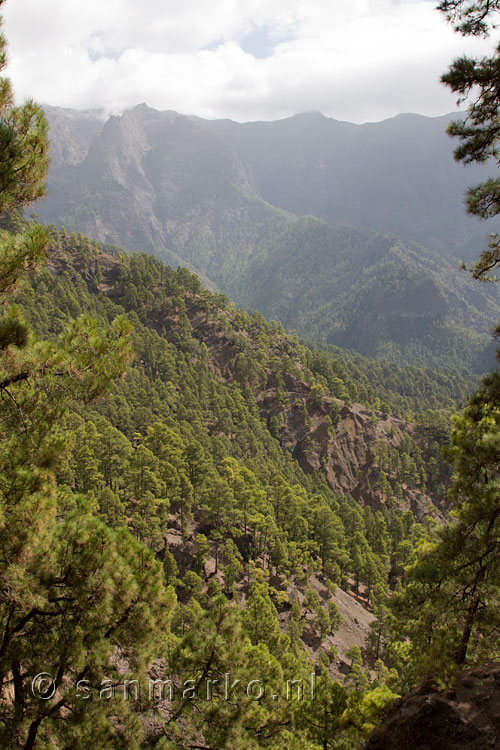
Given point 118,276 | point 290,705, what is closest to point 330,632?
point 290,705

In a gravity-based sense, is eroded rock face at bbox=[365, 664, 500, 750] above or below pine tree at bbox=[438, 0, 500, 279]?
below

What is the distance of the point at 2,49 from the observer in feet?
25.9

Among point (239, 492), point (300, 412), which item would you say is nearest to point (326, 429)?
point (300, 412)

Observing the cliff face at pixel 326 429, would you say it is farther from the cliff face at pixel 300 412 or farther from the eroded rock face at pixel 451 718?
the eroded rock face at pixel 451 718

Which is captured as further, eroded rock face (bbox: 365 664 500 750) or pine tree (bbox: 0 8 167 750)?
pine tree (bbox: 0 8 167 750)

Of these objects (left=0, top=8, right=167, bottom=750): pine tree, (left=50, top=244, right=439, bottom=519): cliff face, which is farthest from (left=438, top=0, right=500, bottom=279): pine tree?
(left=50, top=244, right=439, bottom=519): cliff face

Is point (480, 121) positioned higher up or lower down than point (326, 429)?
higher up

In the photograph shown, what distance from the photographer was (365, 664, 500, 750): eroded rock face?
757 centimetres

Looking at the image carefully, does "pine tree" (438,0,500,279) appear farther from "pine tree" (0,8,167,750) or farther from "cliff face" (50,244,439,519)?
"cliff face" (50,244,439,519)

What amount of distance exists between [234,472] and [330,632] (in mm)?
20553

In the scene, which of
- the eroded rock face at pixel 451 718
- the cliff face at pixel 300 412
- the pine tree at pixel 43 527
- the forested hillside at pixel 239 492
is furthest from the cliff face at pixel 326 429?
the pine tree at pixel 43 527

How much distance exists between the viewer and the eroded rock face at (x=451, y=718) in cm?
757

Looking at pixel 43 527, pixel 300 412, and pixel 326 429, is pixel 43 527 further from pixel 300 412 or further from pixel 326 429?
pixel 300 412

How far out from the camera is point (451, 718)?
796cm
